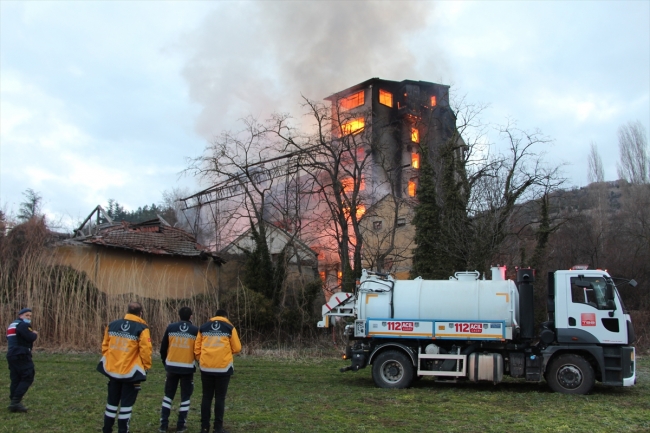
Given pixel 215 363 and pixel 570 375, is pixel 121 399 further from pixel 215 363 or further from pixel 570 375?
pixel 570 375

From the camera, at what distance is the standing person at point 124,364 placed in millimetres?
7164

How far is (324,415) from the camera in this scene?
9328 millimetres

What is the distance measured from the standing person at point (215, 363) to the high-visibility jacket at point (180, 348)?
10cm

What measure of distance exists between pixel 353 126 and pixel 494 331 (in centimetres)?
1893

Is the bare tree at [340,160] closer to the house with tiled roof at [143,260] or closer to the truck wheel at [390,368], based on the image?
the house with tiled roof at [143,260]

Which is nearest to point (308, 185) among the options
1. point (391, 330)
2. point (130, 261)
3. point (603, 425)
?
point (130, 261)

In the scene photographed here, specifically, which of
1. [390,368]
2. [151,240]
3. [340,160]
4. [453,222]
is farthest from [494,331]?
[151,240]

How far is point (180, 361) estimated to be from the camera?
796 cm

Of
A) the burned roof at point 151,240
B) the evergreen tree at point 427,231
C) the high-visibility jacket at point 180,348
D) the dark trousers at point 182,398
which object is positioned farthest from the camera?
the burned roof at point 151,240

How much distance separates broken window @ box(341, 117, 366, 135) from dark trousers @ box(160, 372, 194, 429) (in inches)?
841

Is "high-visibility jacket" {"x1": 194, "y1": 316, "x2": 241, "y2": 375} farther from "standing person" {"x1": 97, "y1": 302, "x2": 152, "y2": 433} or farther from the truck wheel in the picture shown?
the truck wheel

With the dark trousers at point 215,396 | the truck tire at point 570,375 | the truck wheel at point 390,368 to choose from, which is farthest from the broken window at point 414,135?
the dark trousers at point 215,396

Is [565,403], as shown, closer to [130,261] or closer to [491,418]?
[491,418]

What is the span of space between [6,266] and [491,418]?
18729 millimetres
